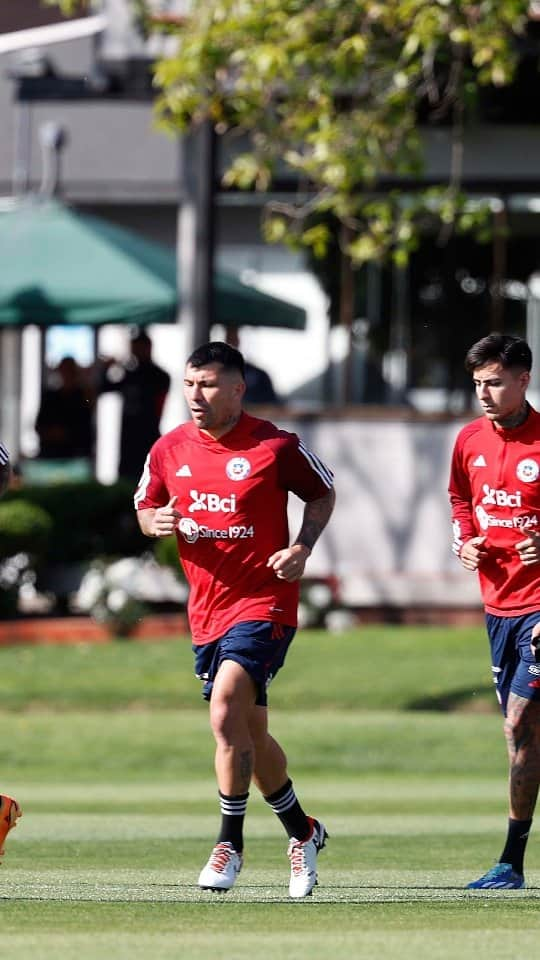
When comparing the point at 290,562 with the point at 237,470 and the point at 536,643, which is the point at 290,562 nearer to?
the point at 237,470

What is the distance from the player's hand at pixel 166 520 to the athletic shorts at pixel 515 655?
1.38m

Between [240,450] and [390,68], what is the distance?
919 centimetres

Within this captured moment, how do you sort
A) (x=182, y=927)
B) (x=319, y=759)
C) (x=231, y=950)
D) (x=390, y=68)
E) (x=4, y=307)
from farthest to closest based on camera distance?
1. (x=4, y=307)
2. (x=390, y=68)
3. (x=319, y=759)
4. (x=182, y=927)
5. (x=231, y=950)

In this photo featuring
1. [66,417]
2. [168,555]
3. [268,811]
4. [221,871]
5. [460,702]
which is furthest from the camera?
[66,417]

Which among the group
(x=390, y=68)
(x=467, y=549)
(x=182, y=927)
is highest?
(x=390, y=68)

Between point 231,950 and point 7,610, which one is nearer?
point 231,950

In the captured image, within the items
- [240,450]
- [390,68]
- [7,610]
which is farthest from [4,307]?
[240,450]

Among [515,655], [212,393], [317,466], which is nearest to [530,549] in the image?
[515,655]

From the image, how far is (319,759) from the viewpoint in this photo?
1622cm

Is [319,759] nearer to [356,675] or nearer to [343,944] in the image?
→ [356,675]

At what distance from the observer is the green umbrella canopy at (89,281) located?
63.6ft

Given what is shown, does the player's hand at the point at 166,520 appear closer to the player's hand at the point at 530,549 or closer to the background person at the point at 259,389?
the player's hand at the point at 530,549

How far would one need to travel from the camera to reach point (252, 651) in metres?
8.76

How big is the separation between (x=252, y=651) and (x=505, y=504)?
3.92 ft
